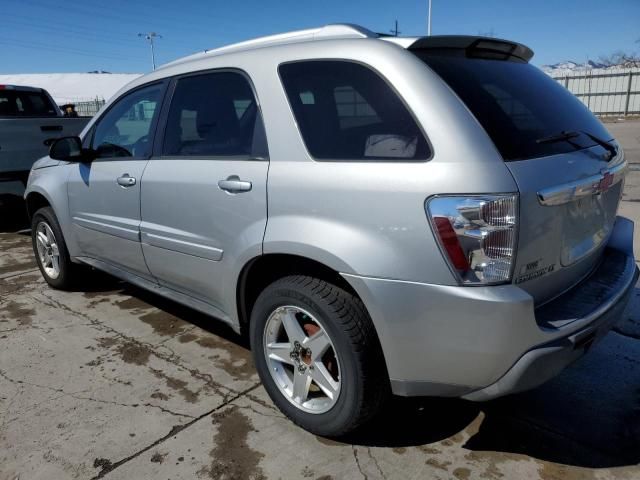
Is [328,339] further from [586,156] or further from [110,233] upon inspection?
[110,233]

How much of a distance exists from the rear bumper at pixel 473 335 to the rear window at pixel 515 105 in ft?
1.91

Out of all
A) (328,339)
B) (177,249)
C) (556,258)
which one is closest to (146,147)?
(177,249)

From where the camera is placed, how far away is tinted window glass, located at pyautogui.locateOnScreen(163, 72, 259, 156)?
266cm

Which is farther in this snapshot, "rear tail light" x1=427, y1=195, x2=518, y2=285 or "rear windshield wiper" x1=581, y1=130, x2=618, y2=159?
"rear windshield wiper" x1=581, y1=130, x2=618, y2=159

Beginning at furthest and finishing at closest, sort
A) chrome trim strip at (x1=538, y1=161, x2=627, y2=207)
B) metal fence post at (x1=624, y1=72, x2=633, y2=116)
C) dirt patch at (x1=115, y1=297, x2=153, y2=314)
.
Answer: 1. metal fence post at (x1=624, y1=72, x2=633, y2=116)
2. dirt patch at (x1=115, y1=297, x2=153, y2=314)
3. chrome trim strip at (x1=538, y1=161, x2=627, y2=207)

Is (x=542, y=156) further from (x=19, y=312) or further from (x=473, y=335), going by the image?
(x=19, y=312)

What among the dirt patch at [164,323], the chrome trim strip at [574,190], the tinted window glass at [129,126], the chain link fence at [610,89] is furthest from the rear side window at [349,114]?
the chain link fence at [610,89]

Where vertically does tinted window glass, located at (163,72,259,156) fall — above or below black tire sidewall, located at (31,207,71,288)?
above

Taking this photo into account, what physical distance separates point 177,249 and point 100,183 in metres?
1.06

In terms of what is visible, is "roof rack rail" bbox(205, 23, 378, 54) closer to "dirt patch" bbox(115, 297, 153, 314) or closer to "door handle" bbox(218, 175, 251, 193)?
"door handle" bbox(218, 175, 251, 193)

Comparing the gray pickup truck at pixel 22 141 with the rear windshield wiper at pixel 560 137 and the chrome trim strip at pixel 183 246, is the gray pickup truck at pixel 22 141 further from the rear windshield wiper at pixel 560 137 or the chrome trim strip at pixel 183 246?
the rear windshield wiper at pixel 560 137

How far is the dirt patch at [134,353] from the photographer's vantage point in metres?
3.30

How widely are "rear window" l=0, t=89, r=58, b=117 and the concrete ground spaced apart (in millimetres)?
6161

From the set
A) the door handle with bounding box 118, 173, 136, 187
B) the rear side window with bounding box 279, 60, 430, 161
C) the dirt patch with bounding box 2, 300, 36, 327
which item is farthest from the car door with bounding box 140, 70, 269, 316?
the dirt patch with bounding box 2, 300, 36, 327
